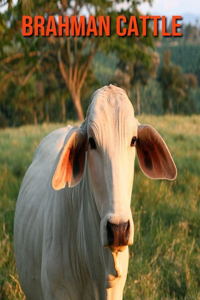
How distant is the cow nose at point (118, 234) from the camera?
1.87 m

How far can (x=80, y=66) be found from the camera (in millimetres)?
25844

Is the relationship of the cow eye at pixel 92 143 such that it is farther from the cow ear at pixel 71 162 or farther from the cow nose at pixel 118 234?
the cow nose at pixel 118 234

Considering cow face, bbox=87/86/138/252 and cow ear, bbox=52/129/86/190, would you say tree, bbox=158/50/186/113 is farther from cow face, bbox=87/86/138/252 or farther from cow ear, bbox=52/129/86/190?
cow face, bbox=87/86/138/252

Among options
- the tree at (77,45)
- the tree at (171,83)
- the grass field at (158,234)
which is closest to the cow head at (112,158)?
the grass field at (158,234)

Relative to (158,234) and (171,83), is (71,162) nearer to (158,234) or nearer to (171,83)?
(158,234)

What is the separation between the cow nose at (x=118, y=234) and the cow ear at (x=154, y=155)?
567mm

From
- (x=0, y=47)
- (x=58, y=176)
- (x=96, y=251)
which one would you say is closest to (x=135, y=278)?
(x=96, y=251)

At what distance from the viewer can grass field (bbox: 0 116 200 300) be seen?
373cm

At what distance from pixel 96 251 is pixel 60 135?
163 centimetres

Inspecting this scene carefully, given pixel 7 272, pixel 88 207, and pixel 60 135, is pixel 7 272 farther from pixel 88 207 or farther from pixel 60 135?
pixel 88 207

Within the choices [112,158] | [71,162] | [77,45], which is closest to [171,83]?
[77,45]

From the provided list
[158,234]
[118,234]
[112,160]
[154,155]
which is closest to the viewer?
[118,234]

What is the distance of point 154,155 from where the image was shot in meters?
2.40

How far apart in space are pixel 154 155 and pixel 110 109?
1.34 feet
